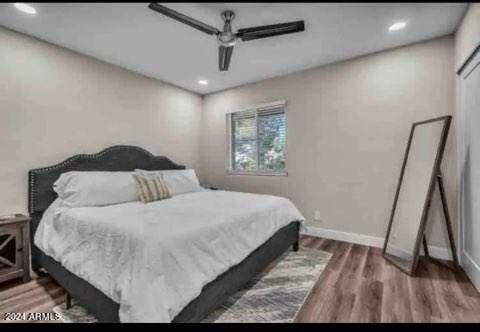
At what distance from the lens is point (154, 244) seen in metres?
1.42

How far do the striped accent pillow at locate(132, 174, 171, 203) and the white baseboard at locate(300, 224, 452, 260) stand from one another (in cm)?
178

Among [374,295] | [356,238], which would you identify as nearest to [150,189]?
[374,295]

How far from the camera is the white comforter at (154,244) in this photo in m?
1.35

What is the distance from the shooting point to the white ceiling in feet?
6.84

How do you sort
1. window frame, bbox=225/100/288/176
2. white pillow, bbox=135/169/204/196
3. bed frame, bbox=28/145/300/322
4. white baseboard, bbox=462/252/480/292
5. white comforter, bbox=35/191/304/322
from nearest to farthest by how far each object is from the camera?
white comforter, bbox=35/191/304/322, bed frame, bbox=28/145/300/322, white baseboard, bbox=462/252/480/292, white pillow, bbox=135/169/204/196, window frame, bbox=225/100/288/176

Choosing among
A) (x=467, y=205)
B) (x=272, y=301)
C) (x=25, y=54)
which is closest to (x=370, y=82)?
(x=467, y=205)

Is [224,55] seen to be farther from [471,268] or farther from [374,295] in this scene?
[471,268]

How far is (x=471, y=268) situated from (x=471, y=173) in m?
0.84

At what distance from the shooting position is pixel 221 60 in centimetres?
248

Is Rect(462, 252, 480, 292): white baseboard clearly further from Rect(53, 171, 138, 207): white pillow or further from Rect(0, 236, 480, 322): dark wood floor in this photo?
Rect(53, 171, 138, 207): white pillow

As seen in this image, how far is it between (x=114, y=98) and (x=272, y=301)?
303cm

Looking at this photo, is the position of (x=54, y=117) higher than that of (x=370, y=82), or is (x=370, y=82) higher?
(x=370, y=82)

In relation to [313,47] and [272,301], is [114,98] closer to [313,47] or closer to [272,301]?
[313,47]

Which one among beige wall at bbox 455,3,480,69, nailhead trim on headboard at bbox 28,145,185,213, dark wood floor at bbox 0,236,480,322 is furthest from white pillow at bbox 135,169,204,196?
beige wall at bbox 455,3,480,69
